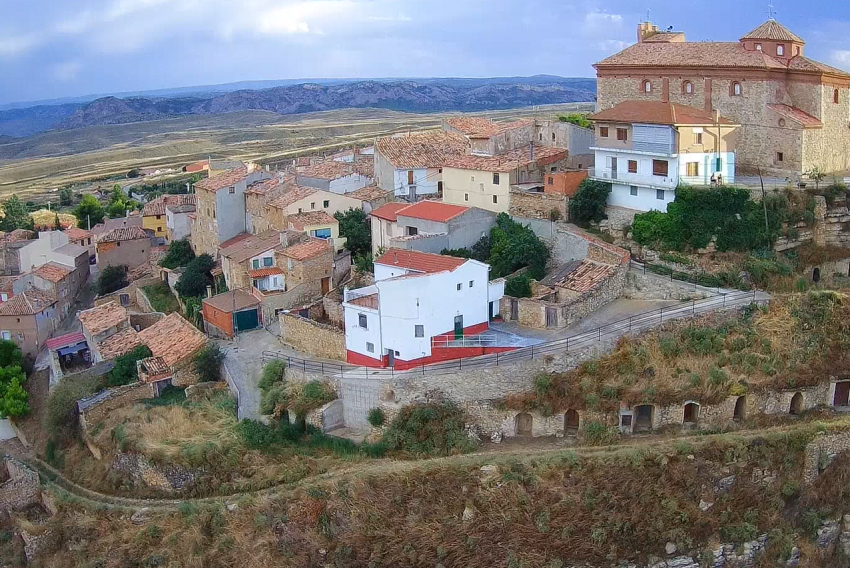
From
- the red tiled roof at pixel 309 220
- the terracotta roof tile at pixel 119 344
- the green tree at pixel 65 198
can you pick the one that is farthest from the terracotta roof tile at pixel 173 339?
the green tree at pixel 65 198

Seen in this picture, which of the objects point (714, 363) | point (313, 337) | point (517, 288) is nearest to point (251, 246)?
point (313, 337)

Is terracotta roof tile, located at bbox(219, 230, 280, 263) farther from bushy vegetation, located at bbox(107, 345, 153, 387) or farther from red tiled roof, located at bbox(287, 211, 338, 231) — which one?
bushy vegetation, located at bbox(107, 345, 153, 387)

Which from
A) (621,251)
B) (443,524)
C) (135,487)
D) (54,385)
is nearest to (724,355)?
(621,251)

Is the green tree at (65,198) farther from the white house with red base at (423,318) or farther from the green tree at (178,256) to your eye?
the white house with red base at (423,318)

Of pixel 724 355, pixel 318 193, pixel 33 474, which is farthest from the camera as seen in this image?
pixel 318 193

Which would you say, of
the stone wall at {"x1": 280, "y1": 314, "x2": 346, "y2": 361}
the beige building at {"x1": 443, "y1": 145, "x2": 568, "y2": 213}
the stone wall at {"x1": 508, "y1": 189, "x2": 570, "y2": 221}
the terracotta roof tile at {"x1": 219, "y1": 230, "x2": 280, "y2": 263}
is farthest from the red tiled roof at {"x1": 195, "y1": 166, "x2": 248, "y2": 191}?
the stone wall at {"x1": 508, "y1": 189, "x2": 570, "y2": 221}

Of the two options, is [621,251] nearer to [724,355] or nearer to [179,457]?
[724,355]
